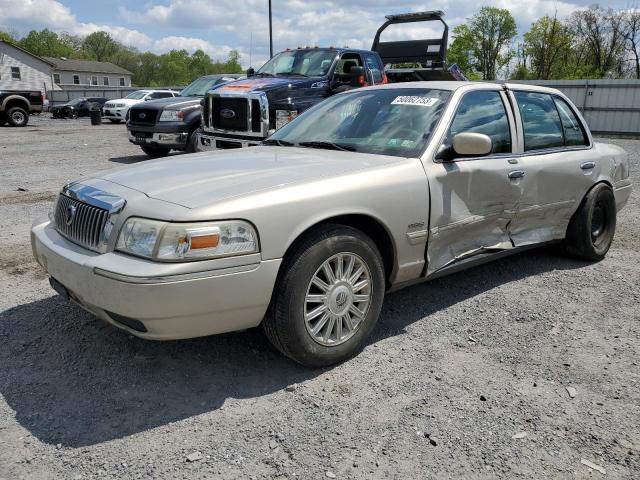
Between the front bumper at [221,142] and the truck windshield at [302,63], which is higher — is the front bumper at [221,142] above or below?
below

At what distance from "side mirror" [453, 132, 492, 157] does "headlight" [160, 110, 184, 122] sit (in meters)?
8.89

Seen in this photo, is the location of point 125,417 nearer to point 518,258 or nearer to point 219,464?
point 219,464

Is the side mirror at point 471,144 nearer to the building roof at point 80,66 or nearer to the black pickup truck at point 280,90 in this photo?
the black pickup truck at point 280,90

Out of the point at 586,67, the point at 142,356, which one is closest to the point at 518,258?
the point at 142,356

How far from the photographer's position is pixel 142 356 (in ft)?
11.0

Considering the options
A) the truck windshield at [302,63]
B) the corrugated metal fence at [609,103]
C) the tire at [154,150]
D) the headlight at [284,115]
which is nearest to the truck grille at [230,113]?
the headlight at [284,115]

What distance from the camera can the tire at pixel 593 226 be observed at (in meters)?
5.02

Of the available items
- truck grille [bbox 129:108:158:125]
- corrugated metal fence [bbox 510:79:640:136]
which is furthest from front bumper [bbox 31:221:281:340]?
corrugated metal fence [bbox 510:79:640:136]

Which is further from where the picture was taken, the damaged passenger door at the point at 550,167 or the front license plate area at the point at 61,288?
the damaged passenger door at the point at 550,167

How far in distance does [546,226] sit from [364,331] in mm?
2170

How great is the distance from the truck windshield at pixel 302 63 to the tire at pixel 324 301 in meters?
7.42

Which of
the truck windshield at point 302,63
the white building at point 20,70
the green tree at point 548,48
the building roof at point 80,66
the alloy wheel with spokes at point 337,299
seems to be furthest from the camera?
the building roof at point 80,66

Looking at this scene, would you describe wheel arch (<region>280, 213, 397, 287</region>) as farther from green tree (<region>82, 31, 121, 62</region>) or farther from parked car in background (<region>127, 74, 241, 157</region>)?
green tree (<region>82, 31, 121, 62</region>)

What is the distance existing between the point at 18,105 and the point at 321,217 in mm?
24455
